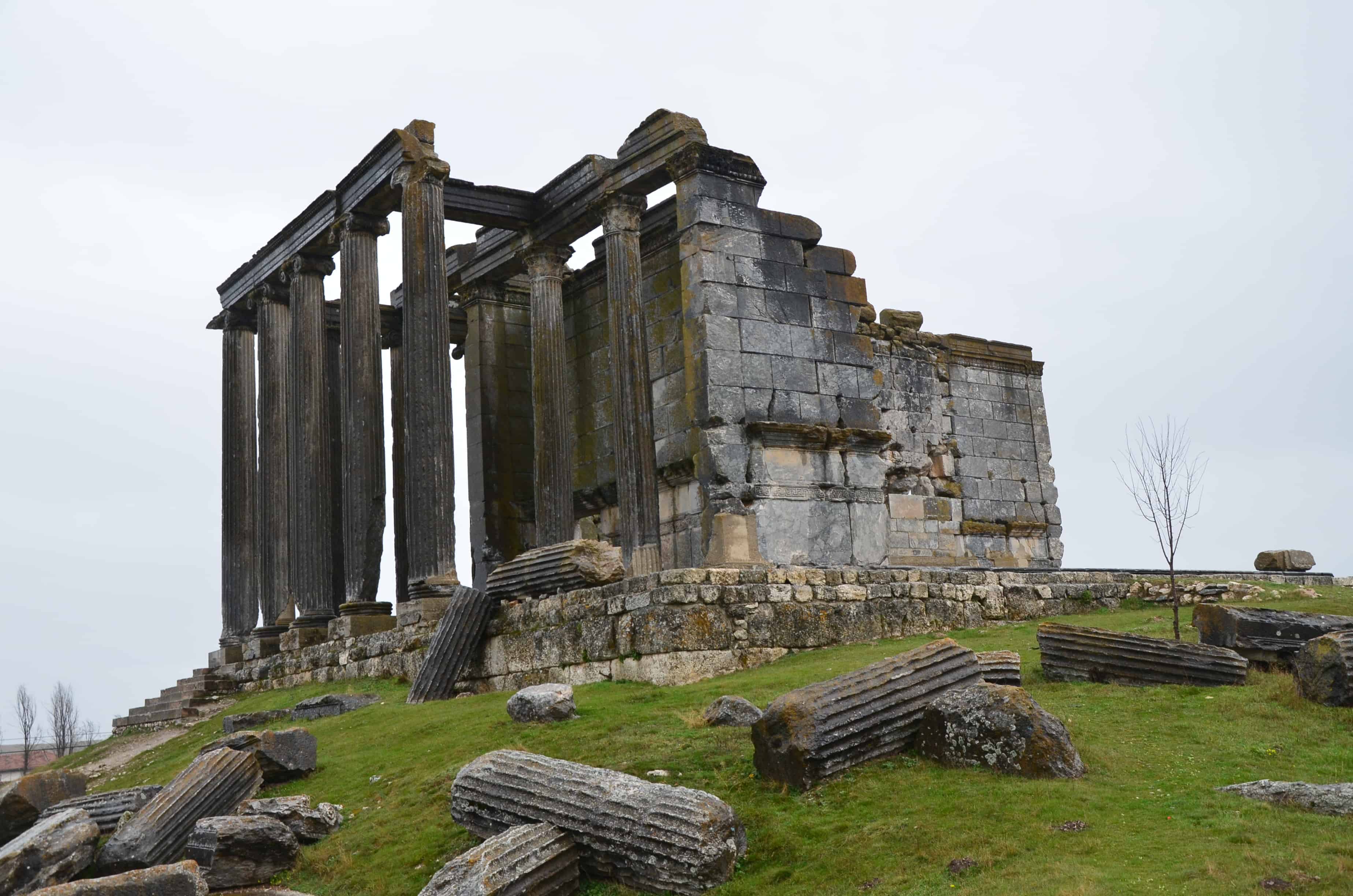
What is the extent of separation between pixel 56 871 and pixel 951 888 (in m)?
7.91

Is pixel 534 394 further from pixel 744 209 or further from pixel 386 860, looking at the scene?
pixel 386 860

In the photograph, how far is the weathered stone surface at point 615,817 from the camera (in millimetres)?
8234

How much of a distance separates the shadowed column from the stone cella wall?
4811mm

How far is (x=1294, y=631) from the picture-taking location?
12078mm

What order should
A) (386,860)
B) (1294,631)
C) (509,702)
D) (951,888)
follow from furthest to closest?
(509,702), (1294,631), (386,860), (951,888)

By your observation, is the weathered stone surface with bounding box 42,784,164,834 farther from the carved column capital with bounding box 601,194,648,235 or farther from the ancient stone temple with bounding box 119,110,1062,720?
the carved column capital with bounding box 601,194,648,235

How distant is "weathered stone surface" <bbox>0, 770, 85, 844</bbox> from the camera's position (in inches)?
548

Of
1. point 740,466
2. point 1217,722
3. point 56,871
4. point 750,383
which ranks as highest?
point 750,383

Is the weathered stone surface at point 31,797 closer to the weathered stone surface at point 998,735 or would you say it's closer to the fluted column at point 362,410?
the fluted column at point 362,410

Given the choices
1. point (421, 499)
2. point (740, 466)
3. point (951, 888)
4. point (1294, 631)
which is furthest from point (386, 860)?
point (421, 499)

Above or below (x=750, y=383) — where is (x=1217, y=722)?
below

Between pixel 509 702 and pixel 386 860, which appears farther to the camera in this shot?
pixel 509 702

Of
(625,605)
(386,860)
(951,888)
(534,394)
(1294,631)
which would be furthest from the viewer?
(534,394)

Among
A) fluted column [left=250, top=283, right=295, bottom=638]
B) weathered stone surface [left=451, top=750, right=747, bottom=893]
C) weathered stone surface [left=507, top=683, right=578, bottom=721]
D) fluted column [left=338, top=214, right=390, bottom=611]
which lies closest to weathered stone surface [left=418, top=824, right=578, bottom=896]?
weathered stone surface [left=451, top=750, right=747, bottom=893]
